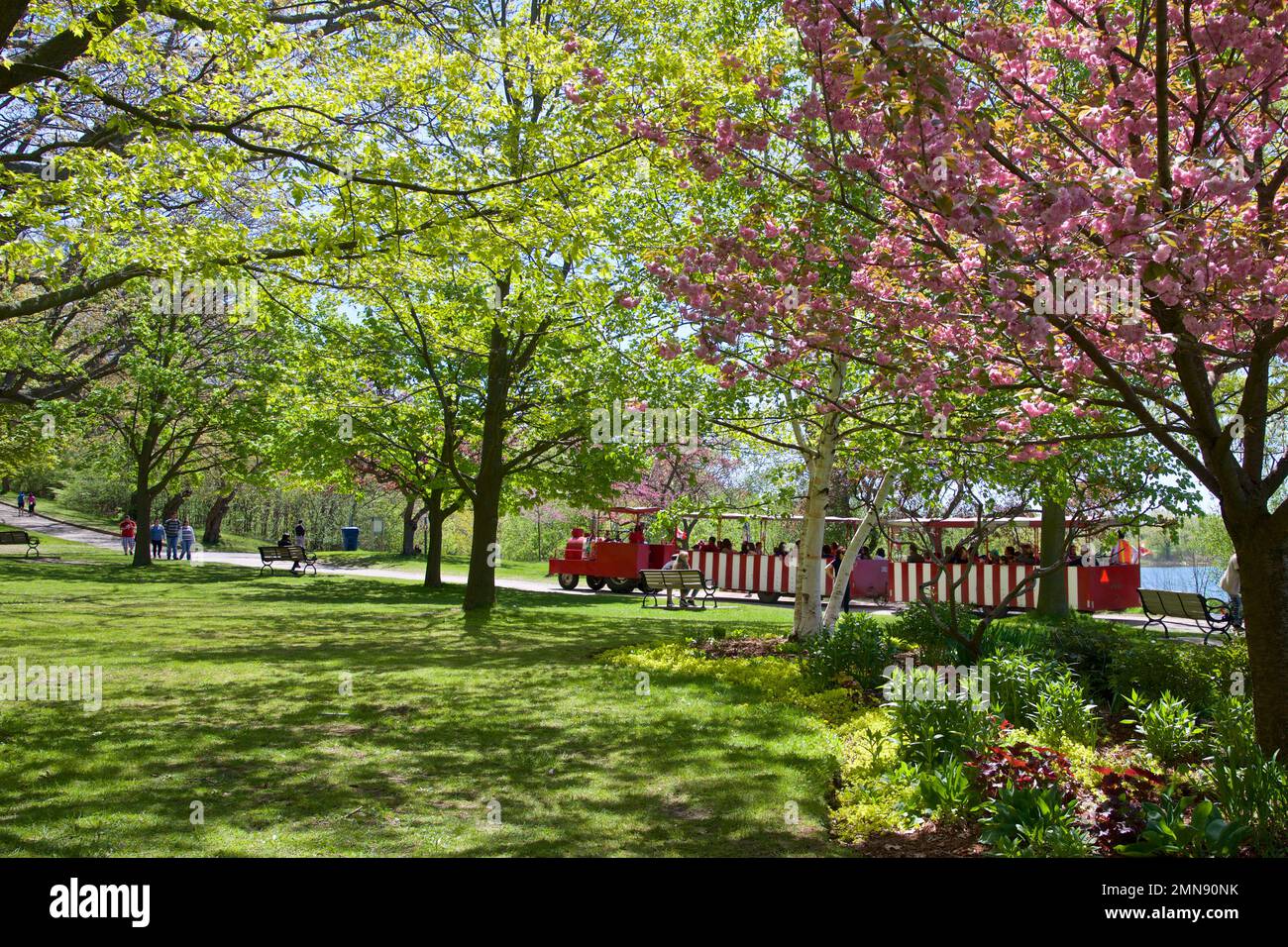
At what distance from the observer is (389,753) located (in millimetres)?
6684

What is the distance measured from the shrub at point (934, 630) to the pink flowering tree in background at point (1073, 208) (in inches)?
127

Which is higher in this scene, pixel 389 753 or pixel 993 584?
pixel 993 584

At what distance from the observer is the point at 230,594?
20125 mm

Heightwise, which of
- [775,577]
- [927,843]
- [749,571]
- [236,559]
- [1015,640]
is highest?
[1015,640]

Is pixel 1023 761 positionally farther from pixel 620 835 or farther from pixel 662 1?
pixel 662 1

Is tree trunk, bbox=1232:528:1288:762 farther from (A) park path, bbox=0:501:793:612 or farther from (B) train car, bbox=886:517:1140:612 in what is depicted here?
(A) park path, bbox=0:501:793:612

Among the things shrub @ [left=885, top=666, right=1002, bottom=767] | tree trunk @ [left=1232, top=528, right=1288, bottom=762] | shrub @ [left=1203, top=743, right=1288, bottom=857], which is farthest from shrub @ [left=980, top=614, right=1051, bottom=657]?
shrub @ [left=1203, top=743, right=1288, bottom=857]

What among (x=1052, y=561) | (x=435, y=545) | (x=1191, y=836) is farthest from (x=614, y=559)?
(x=1191, y=836)

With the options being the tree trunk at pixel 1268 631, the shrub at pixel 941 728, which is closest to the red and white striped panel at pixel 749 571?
the shrub at pixel 941 728

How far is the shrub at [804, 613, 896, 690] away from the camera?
909 cm

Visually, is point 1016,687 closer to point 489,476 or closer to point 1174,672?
point 1174,672

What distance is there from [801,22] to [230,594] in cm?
1861

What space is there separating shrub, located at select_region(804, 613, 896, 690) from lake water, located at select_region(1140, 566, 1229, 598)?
58.8 feet

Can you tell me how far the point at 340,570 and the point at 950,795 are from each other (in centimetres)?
3216
